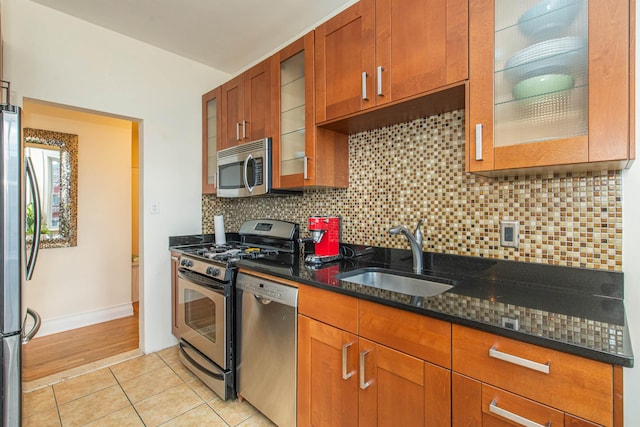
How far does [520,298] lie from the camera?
45.1 inches

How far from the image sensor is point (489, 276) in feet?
4.77

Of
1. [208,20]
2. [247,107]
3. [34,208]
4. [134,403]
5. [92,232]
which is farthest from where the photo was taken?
[92,232]

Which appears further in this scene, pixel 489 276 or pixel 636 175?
pixel 489 276

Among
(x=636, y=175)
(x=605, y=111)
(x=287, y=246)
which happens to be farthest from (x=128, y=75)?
(x=636, y=175)

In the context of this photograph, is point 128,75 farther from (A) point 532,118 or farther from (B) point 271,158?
(A) point 532,118

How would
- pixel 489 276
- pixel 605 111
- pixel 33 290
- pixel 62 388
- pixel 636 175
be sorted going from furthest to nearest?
pixel 33 290 < pixel 62 388 < pixel 489 276 < pixel 636 175 < pixel 605 111

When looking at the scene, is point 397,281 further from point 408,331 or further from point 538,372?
point 538,372

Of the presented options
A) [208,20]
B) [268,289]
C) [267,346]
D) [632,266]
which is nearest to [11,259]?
[268,289]

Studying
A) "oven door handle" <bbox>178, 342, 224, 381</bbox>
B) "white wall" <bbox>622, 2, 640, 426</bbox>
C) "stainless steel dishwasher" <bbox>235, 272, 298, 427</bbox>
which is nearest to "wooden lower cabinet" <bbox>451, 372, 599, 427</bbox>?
"white wall" <bbox>622, 2, 640, 426</bbox>

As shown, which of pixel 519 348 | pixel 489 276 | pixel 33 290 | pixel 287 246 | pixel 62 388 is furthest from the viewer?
pixel 33 290

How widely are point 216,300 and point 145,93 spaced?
1.85 m

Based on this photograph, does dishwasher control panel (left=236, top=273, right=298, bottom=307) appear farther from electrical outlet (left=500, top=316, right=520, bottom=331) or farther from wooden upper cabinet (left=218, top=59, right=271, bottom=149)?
wooden upper cabinet (left=218, top=59, right=271, bottom=149)

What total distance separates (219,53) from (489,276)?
8.89ft

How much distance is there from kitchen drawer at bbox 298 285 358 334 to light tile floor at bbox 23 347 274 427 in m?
0.84
